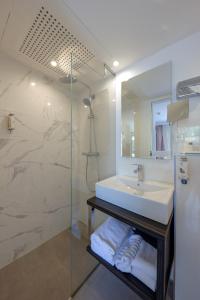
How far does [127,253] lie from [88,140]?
130cm

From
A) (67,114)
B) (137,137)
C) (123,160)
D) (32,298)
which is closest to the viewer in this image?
(32,298)

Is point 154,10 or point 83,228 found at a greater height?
point 154,10

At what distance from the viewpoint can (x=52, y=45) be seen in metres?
→ 1.26

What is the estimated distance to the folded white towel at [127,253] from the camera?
3.17ft

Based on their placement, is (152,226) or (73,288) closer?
(152,226)

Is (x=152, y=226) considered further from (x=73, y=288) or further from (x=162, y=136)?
(x=73, y=288)

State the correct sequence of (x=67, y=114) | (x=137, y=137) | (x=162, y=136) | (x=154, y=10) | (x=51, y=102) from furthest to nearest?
(x=67, y=114) → (x=51, y=102) → (x=137, y=137) → (x=162, y=136) → (x=154, y=10)

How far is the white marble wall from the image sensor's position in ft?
4.84

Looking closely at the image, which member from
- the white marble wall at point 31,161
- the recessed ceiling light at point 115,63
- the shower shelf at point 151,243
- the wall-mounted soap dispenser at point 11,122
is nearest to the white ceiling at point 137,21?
the recessed ceiling light at point 115,63

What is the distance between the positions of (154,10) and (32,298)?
8.20ft

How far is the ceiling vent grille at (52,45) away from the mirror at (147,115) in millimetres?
596

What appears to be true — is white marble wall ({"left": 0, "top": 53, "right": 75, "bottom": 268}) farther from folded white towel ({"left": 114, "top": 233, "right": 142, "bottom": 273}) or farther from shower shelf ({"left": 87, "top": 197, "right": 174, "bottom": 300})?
folded white towel ({"left": 114, "top": 233, "right": 142, "bottom": 273})

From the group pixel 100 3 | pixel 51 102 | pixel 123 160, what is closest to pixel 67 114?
pixel 51 102

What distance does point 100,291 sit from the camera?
4.02 feet
